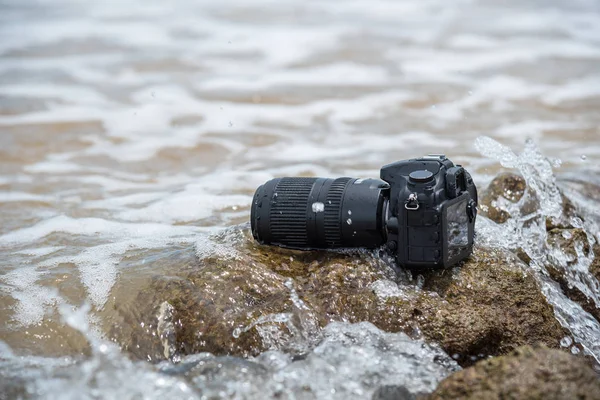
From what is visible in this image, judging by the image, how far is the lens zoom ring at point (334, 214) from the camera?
3248 millimetres

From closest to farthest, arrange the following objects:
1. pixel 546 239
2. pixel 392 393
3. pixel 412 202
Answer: pixel 392 393 < pixel 412 202 < pixel 546 239

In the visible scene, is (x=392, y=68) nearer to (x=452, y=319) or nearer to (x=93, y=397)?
(x=452, y=319)

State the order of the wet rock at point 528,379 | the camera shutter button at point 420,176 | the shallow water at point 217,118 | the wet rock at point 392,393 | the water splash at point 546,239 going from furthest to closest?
the shallow water at point 217,118, the water splash at point 546,239, the camera shutter button at point 420,176, the wet rock at point 392,393, the wet rock at point 528,379

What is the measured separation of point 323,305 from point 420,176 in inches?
28.0

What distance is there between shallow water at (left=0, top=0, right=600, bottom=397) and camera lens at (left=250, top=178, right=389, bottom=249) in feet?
1.03

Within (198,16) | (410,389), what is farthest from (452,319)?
Answer: (198,16)

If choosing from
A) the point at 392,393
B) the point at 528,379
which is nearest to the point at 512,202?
the point at 392,393

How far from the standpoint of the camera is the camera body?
302cm

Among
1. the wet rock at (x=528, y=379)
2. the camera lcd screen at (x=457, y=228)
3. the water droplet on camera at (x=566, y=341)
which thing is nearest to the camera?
the wet rock at (x=528, y=379)

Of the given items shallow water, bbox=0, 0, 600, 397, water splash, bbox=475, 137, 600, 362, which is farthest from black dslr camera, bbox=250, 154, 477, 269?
water splash, bbox=475, 137, 600, 362

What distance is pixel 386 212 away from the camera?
10.5ft

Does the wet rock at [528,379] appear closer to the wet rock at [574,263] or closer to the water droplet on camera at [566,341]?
the water droplet on camera at [566,341]

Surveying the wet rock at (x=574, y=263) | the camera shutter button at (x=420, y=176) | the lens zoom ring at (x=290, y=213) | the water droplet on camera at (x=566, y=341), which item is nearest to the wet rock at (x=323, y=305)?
the water droplet on camera at (x=566, y=341)

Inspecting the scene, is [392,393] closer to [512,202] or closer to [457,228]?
[457,228]
